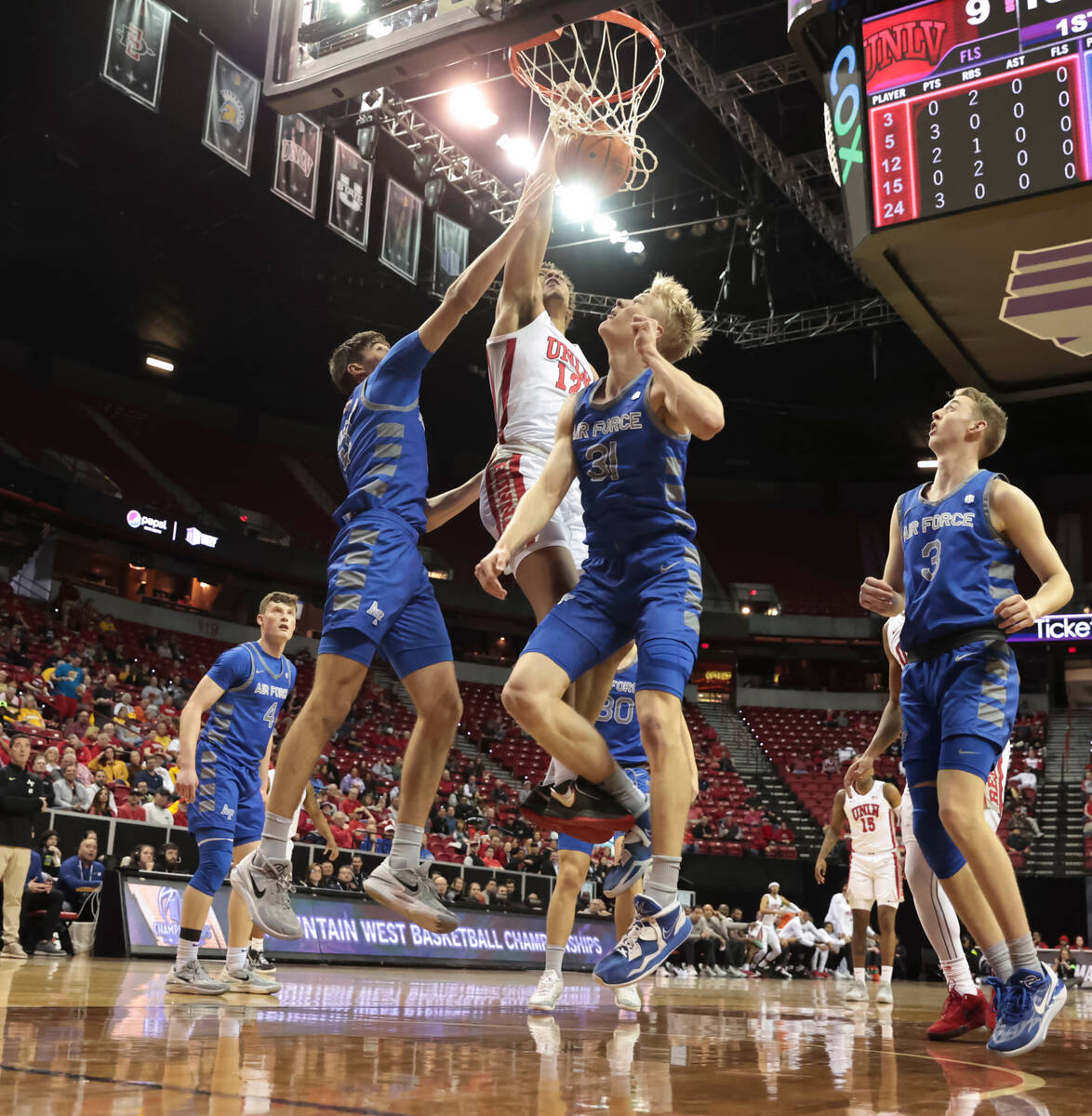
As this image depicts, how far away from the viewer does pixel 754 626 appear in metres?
31.4

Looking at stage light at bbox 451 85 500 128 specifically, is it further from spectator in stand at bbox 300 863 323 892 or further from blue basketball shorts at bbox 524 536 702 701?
blue basketball shorts at bbox 524 536 702 701

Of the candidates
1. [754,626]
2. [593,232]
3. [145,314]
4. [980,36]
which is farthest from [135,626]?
[980,36]

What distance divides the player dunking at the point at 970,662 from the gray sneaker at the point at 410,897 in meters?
1.82

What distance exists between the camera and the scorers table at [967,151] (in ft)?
22.9

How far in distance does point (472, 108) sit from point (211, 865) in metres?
13.8

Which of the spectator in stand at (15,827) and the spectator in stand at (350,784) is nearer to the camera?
the spectator in stand at (15,827)

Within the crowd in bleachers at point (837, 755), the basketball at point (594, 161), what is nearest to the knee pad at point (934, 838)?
the basketball at point (594, 161)

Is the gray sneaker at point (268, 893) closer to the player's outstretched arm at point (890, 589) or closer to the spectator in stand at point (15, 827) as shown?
the player's outstretched arm at point (890, 589)

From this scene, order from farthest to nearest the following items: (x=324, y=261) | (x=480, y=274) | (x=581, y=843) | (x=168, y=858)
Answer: (x=324, y=261), (x=168, y=858), (x=581, y=843), (x=480, y=274)

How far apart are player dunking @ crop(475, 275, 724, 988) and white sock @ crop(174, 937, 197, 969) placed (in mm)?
2683

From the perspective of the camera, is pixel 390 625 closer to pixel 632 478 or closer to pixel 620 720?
pixel 632 478

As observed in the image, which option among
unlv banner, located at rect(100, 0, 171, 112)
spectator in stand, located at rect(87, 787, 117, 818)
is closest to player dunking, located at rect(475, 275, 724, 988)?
spectator in stand, located at rect(87, 787, 117, 818)

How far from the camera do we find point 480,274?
4.46 metres

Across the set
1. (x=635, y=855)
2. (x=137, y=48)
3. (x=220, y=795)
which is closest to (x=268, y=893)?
(x=635, y=855)
